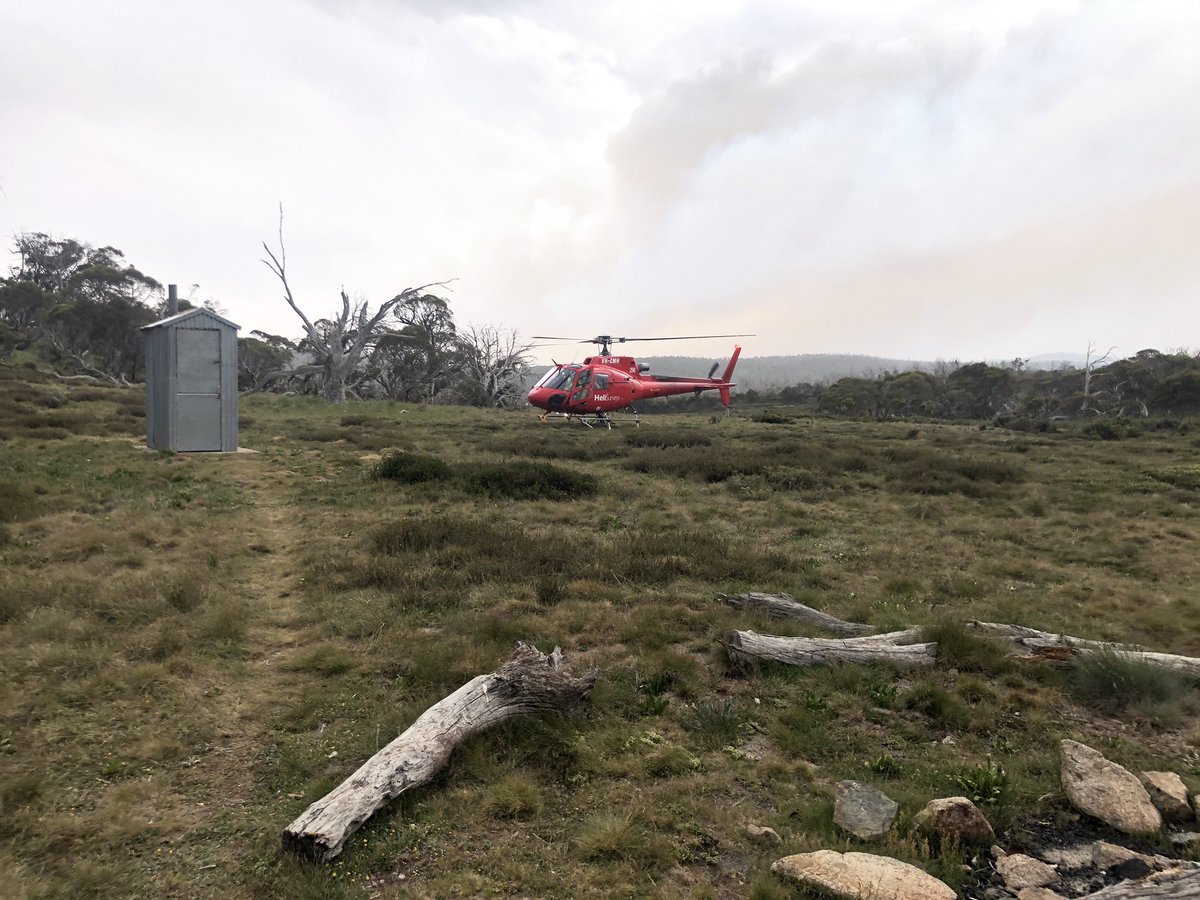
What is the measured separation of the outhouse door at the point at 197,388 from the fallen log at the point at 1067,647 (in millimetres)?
15195

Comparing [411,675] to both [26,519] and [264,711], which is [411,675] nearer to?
[264,711]

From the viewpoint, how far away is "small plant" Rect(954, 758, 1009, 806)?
3.85 m

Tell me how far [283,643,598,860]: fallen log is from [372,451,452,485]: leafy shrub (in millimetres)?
8234

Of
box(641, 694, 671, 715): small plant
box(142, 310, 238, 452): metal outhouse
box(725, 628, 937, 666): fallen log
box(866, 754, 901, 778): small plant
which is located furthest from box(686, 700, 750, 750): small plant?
box(142, 310, 238, 452): metal outhouse

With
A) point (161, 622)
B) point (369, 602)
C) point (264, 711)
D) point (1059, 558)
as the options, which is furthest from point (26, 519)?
point (1059, 558)

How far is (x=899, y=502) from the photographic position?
13695 millimetres

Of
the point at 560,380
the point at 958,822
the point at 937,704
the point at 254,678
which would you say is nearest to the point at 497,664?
the point at 254,678

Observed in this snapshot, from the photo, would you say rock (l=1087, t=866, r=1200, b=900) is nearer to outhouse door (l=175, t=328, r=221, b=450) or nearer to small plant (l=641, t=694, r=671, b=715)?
small plant (l=641, t=694, r=671, b=715)

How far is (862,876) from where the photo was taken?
3086 millimetres

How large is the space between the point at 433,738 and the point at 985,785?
3.41 metres

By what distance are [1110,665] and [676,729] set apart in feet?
12.1

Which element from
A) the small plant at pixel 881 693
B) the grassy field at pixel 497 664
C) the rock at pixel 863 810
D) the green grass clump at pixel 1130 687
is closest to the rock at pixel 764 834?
the grassy field at pixel 497 664

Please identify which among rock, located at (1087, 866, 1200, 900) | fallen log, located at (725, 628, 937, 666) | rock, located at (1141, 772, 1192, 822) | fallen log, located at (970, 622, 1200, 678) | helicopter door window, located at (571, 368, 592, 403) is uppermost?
helicopter door window, located at (571, 368, 592, 403)

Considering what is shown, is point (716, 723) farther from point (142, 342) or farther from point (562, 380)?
point (142, 342)
